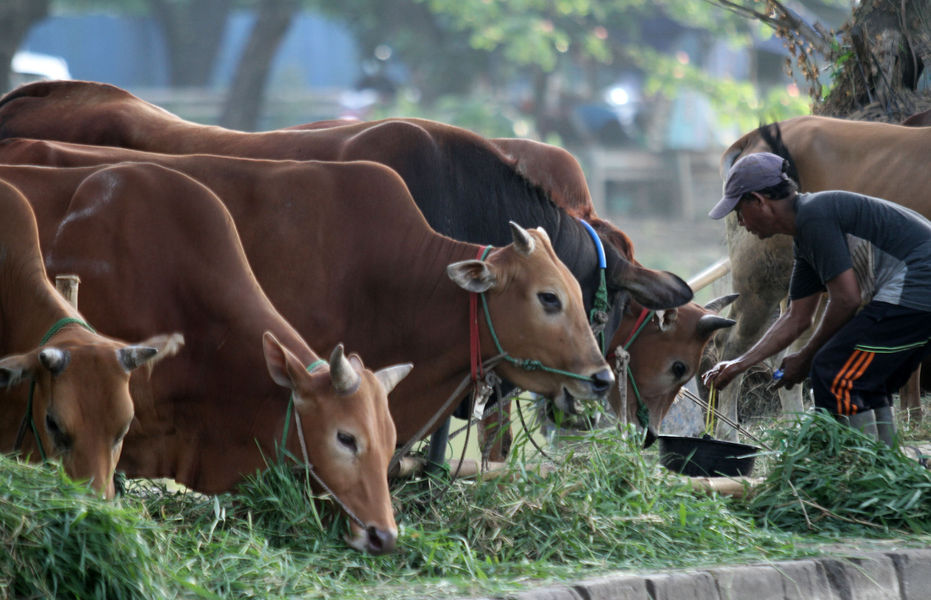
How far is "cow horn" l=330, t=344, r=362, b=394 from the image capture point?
440 cm

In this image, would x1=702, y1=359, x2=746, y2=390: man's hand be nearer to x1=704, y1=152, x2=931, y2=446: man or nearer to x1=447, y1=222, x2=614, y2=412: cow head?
x1=704, y1=152, x2=931, y2=446: man

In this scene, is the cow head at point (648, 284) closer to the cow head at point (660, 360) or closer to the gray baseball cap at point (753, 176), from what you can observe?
the cow head at point (660, 360)

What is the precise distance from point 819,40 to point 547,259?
5.10 m

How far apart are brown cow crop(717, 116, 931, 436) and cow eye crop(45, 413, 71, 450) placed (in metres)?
5.17

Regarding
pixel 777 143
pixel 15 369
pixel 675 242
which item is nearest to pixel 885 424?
pixel 777 143

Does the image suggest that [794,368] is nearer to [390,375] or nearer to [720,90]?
[390,375]

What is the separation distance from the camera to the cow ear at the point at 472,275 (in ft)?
17.6

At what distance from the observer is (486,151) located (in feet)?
21.7

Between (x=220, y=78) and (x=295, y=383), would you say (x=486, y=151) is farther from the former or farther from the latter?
(x=220, y=78)

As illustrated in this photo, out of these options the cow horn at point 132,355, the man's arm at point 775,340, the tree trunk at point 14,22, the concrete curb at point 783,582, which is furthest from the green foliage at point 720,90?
the cow horn at point 132,355

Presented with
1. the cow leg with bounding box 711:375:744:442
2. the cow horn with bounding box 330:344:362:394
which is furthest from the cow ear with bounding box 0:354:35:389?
the cow leg with bounding box 711:375:744:442

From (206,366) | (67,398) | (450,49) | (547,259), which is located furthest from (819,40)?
(450,49)

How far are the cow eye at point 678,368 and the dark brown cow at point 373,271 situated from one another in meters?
1.76

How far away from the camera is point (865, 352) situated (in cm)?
583
